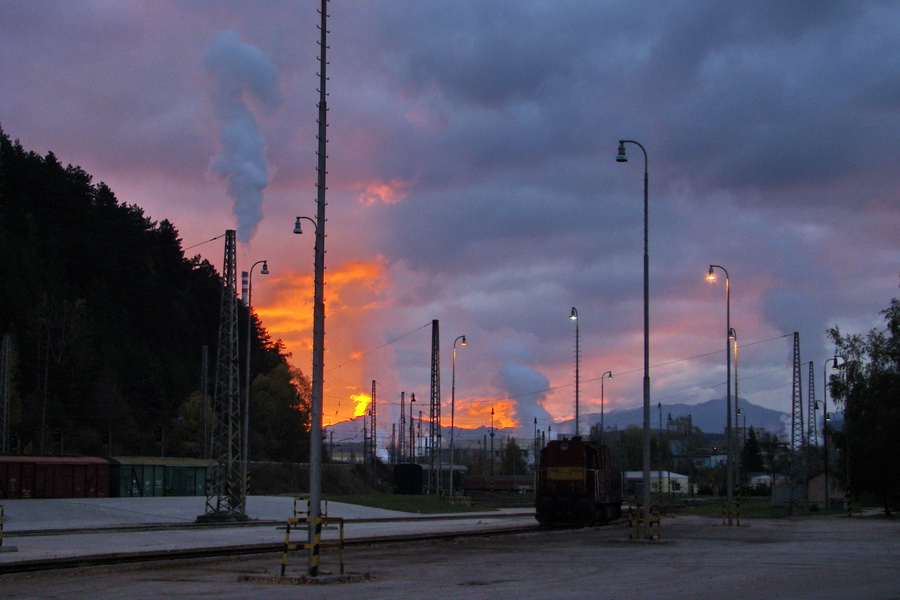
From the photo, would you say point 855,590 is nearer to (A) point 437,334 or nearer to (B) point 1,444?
(A) point 437,334

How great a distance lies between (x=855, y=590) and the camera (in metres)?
16.8

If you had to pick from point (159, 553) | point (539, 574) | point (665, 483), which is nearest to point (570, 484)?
point (159, 553)

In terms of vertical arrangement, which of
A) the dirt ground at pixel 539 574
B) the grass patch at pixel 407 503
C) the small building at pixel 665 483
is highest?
the dirt ground at pixel 539 574

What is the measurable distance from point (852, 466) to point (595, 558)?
1876 inches

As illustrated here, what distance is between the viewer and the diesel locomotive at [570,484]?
134ft

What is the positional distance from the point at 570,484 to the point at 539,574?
2120 cm

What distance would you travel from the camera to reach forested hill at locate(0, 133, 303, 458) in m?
90.4

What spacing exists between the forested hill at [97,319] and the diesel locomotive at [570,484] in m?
46.7

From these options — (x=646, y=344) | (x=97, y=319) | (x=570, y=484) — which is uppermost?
(x=97, y=319)

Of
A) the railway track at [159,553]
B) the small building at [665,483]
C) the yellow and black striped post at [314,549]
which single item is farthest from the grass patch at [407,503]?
the small building at [665,483]

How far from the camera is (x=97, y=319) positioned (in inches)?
4309

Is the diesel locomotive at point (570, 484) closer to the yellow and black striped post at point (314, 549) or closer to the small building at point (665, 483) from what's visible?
A: the yellow and black striped post at point (314, 549)

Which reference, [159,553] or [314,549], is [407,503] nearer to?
[159,553]

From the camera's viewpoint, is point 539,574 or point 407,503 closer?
point 539,574
